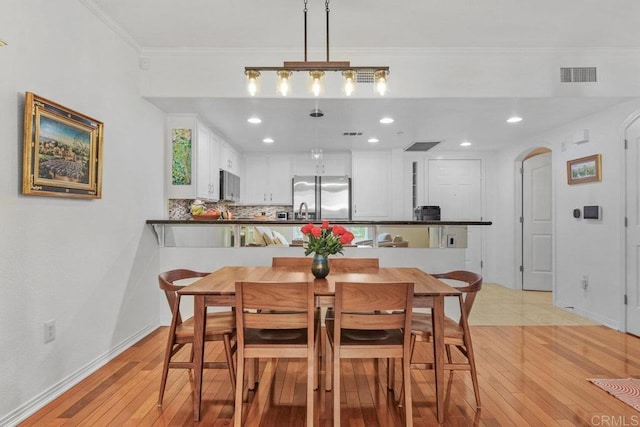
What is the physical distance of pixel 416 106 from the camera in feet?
12.6

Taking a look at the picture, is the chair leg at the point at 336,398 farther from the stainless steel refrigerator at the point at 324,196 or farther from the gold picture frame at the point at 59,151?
the stainless steel refrigerator at the point at 324,196

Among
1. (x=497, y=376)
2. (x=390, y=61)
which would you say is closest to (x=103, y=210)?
(x=390, y=61)

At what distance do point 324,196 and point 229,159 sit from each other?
68.1 inches

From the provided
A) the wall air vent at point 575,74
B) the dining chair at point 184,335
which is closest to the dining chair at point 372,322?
the dining chair at point 184,335

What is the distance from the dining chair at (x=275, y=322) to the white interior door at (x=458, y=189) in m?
5.07

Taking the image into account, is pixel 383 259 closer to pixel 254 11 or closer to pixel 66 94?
pixel 254 11

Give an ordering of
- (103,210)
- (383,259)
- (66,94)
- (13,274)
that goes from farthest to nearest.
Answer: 1. (383,259)
2. (103,210)
3. (66,94)
4. (13,274)

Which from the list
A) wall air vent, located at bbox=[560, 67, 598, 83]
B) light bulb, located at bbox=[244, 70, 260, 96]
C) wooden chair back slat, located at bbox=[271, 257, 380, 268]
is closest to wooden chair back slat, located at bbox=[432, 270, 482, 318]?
wooden chair back slat, located at bbox=[271, 257, 380, 268]

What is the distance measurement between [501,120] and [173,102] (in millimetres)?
3641

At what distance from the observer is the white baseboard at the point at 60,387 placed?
2.08m

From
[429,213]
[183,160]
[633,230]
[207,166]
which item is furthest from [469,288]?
[429,213]

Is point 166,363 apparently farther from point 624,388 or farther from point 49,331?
point 624,388

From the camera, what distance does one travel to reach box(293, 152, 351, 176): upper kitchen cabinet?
660 cm

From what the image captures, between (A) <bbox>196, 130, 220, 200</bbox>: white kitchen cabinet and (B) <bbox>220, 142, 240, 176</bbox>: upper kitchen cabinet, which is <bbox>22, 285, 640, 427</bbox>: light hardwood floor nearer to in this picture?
(A) <bbox>196, 130, 220, 200</bbox>: white kitchen cabinet
